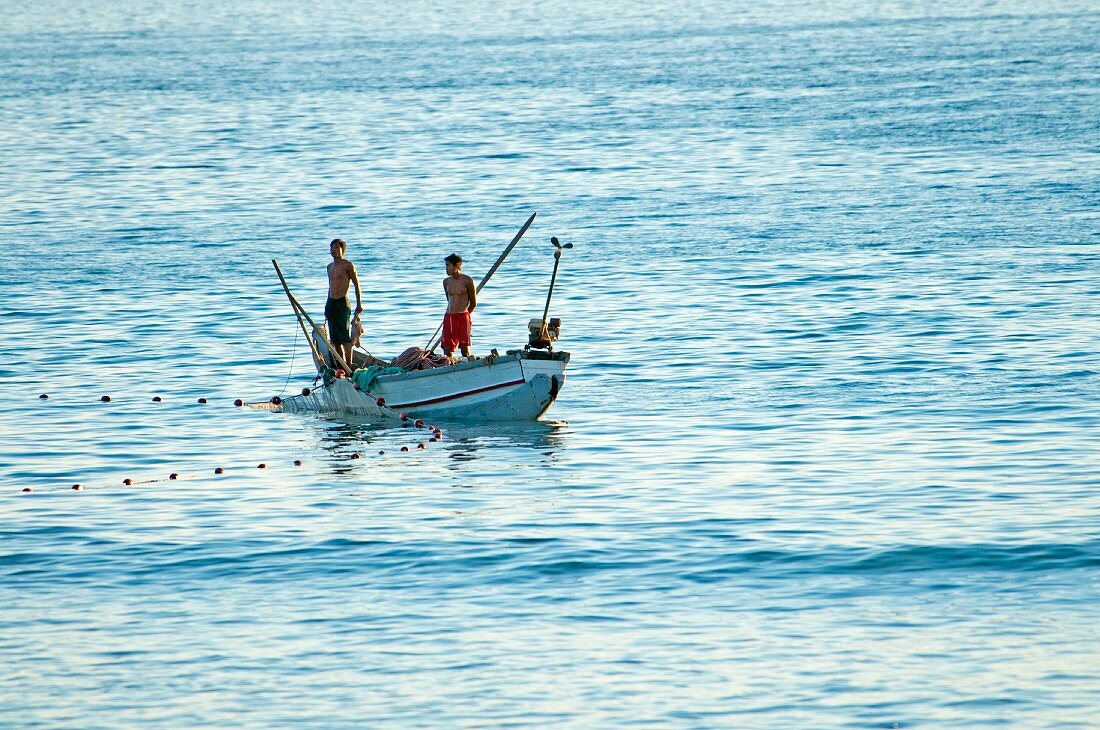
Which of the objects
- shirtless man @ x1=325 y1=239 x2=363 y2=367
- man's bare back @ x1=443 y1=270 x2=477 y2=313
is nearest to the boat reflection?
shirtless man @ x1=325 y1=239 x2=363 y2=367

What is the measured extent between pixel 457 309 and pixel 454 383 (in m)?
1.19

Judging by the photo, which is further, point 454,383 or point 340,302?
point 340,302

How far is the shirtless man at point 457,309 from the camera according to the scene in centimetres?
2316

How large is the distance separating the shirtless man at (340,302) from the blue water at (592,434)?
1126 millimetres

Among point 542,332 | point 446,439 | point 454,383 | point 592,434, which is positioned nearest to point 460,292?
point 454,383

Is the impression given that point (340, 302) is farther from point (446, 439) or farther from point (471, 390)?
point (446, 439)

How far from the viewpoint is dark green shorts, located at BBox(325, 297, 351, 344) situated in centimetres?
2416

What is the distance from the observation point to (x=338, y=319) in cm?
2425

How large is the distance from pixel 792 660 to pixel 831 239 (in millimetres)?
24214

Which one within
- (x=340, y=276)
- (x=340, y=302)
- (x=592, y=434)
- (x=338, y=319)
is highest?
(x=340, y=276)

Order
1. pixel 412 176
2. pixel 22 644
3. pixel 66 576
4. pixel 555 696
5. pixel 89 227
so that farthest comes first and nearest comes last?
pixel 412 176
pixel 89 227
pixel 66 576
pixel 22 644
pixel 555 696

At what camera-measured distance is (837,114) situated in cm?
5612

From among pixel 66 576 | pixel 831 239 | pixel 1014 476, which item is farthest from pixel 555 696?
pixel 831 239

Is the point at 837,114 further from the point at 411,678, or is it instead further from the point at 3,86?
the point at 411,678
